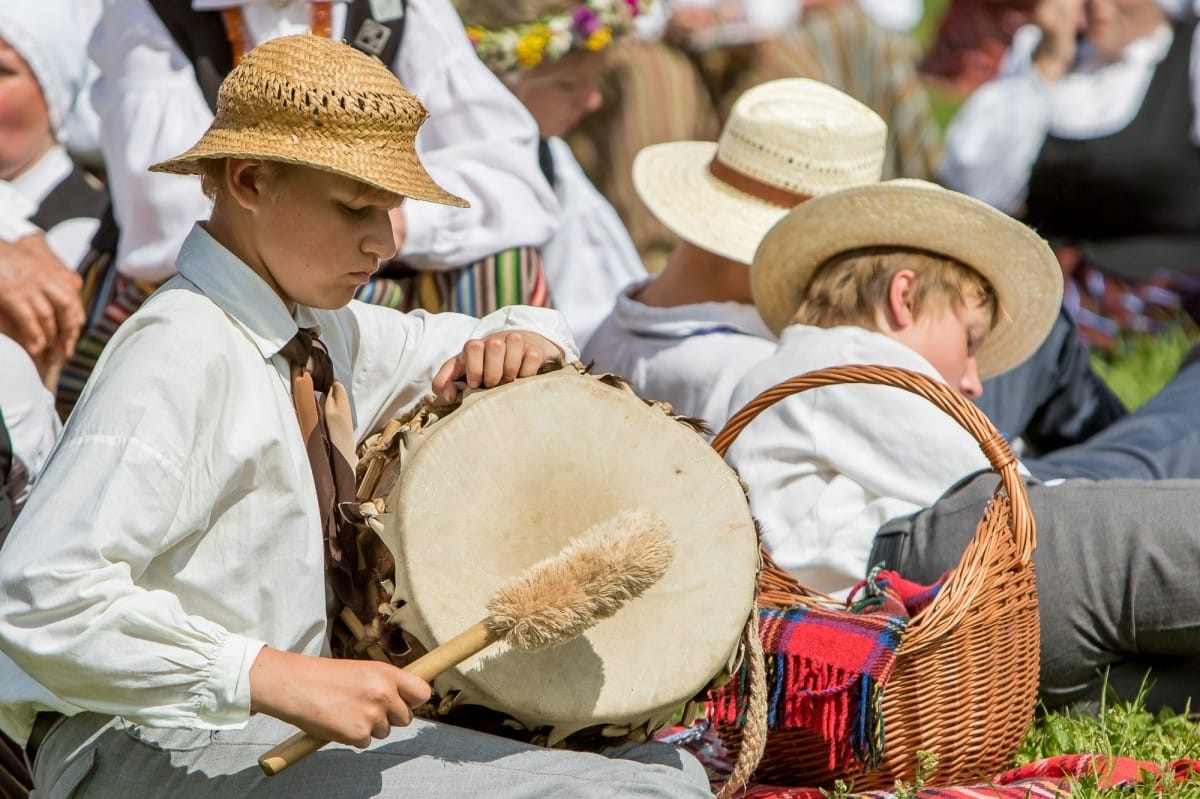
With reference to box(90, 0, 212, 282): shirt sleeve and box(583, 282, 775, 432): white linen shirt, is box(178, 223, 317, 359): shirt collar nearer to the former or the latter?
box(90, 0, 212, 282): shirt sleeve

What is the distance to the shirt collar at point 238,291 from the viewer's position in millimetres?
2236

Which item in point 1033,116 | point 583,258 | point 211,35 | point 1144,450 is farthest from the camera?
point 1033,116

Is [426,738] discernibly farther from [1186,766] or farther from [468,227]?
[468,227]

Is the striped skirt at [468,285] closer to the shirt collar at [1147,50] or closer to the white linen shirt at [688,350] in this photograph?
the white linen shirt at [688,350]

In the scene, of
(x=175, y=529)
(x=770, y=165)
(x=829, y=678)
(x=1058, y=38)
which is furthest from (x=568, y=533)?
(x=1058, y=38)

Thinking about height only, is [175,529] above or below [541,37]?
above

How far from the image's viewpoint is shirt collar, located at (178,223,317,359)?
7.34ft

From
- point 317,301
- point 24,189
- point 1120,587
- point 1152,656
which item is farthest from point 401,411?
point 24,189

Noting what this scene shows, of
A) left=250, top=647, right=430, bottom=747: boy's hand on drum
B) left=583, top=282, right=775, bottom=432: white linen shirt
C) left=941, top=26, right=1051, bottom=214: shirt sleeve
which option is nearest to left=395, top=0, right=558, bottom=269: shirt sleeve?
left=583, top=282, right=775, bottom=432: white linen shirt

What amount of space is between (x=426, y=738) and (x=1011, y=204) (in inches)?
215

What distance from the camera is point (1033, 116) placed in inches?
276

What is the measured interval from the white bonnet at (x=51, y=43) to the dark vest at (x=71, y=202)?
0.49ft

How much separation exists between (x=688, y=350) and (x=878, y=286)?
622 mm

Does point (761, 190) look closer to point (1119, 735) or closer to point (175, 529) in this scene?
point (1119, 735)
